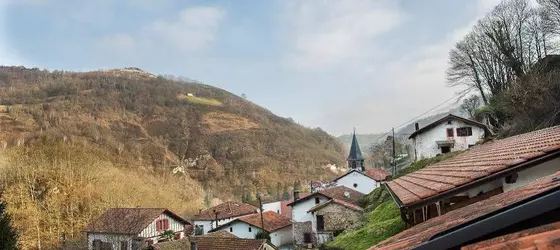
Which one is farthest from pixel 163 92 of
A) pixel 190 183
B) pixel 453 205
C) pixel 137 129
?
pixel 453 205

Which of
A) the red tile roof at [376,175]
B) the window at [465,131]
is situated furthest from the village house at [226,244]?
the red tile roof at [376,175]

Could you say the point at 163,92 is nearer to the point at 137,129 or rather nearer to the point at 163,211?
the point at 137,129

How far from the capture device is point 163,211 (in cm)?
3281

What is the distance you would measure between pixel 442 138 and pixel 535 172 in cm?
2730

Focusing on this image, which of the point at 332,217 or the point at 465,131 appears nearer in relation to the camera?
the point at 332,217

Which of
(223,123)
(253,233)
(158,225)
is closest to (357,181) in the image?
(253,233)

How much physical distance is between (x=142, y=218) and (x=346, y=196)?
1814cm

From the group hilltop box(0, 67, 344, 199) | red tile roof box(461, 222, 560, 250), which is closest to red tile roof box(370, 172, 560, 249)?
red tile roof box(461, 222, 560, 250)

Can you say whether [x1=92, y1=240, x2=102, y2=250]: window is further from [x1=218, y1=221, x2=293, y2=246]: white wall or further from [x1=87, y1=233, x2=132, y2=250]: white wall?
[x1=218, y1=221, x2=293, y2=246]: white wall

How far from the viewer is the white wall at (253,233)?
114 feet

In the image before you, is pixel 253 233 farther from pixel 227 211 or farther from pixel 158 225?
pixel 158 225

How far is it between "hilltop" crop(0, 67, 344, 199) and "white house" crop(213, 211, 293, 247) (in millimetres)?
36726

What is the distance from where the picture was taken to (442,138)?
31078 mm

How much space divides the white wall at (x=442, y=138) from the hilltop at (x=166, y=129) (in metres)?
52.2
